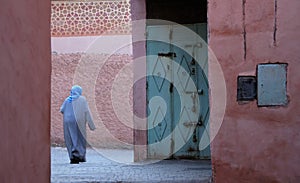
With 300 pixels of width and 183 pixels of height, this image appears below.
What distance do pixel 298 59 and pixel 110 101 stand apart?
27.5 feet

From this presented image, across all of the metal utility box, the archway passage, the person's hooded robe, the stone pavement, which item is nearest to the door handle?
the archway passage

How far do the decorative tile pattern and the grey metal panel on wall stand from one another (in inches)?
324

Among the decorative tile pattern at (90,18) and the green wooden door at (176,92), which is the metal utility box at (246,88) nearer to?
the green wooden door at (176,92)

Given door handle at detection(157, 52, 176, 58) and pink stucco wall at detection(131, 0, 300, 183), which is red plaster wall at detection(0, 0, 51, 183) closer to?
pink stucco wall at detection(131, 0, 300, 183)

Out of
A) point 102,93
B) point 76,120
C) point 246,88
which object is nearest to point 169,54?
point 76,120

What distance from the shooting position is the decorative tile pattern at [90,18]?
11969 mm

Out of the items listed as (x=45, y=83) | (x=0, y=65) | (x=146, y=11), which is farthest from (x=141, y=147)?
(x=0, y=65)

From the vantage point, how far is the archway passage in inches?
277

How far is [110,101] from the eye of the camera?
469 inches

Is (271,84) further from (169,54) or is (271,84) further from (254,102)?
(169,54)

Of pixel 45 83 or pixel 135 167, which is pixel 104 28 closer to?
pixel 135 167

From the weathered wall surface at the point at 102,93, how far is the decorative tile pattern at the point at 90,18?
1.88 ft

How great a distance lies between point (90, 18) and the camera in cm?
1216

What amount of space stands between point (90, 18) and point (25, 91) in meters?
9.79
